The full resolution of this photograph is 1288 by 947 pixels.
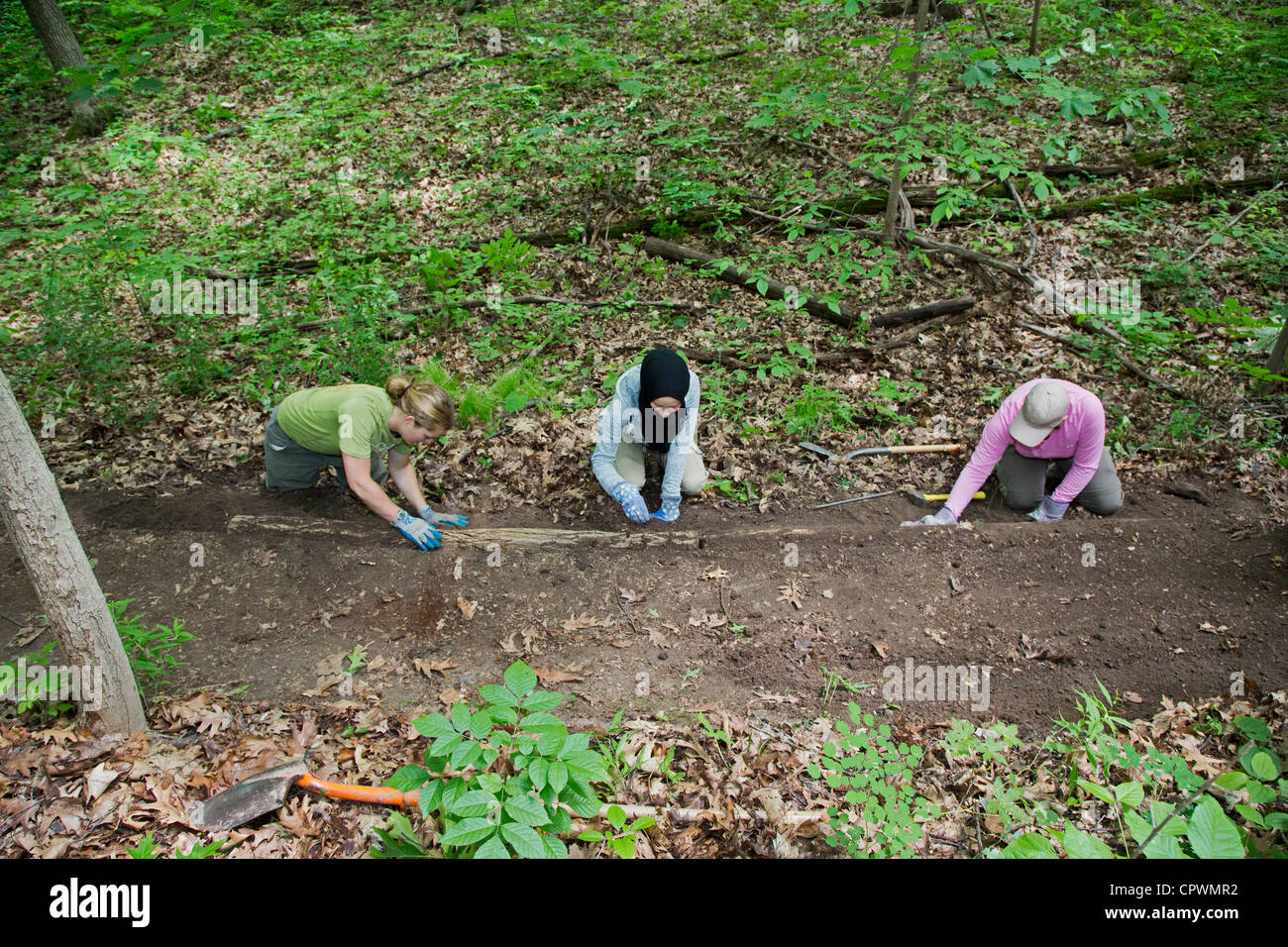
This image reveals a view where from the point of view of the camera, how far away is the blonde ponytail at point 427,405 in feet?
13.3

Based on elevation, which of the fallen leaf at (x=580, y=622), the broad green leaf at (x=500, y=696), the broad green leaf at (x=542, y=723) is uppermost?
the broad green leaf at (x=500, y=696)

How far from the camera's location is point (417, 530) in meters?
4.44

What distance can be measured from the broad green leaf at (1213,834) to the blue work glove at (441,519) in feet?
13.7

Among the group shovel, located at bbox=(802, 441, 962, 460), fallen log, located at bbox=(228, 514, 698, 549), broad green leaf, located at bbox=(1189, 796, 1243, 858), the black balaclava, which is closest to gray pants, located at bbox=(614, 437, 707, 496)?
fallen log, located at bbox=(228, 514, 698, 549)

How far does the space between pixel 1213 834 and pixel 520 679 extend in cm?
192

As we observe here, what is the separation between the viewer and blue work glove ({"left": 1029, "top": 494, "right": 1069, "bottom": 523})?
4.71 m

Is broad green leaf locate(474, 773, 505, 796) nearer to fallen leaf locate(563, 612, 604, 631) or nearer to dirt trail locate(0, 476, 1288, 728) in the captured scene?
dirt trail locate(0, 476, 1288, 728)

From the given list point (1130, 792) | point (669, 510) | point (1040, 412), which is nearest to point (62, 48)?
point (669, 510)

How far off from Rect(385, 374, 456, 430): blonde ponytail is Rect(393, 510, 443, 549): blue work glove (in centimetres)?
72

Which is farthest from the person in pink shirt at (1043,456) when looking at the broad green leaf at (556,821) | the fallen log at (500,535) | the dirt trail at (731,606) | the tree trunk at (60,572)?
the tree trunk at (60,572)

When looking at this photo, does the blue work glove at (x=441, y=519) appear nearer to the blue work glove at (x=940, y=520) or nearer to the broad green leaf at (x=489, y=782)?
the broad green leaf at (x=489, y=782)

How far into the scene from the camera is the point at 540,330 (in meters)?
6.86

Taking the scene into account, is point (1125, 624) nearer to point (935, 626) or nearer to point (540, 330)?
point (935, 626)
